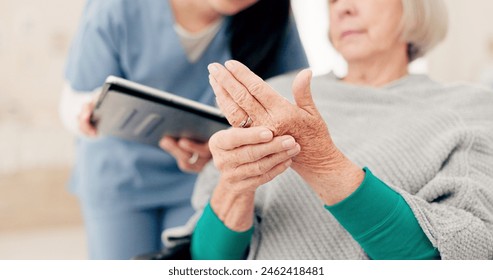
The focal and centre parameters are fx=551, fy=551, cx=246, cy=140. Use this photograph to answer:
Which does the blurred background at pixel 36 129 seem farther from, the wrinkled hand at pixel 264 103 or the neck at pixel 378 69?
the wrinkled hand at pixel 264 103

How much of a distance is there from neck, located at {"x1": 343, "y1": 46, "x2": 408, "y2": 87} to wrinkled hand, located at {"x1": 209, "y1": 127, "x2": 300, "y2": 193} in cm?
32

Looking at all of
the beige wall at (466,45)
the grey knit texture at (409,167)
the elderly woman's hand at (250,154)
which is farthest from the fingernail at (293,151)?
the beige wall at (466,45)

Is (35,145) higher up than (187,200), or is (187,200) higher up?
(35,145)

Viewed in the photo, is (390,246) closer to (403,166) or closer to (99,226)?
(403,166)

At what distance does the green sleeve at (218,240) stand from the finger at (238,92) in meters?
0.28

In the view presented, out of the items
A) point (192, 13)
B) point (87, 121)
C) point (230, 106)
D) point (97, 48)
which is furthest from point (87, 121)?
point (230, 106)

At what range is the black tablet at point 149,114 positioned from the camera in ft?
2.38

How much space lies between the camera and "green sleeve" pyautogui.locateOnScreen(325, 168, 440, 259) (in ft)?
2.08

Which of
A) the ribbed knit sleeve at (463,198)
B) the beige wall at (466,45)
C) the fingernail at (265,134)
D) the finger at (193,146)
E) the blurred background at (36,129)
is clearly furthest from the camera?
the blurred background at (36,129)

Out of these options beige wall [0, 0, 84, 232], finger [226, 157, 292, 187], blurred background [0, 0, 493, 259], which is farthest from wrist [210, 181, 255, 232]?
beige wall [0, 0, 84, 232]

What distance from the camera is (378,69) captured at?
867mm

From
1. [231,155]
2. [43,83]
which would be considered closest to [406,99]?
[231,155]

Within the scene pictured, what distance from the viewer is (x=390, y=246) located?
0.67 m

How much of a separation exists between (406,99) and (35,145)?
4.03ft
